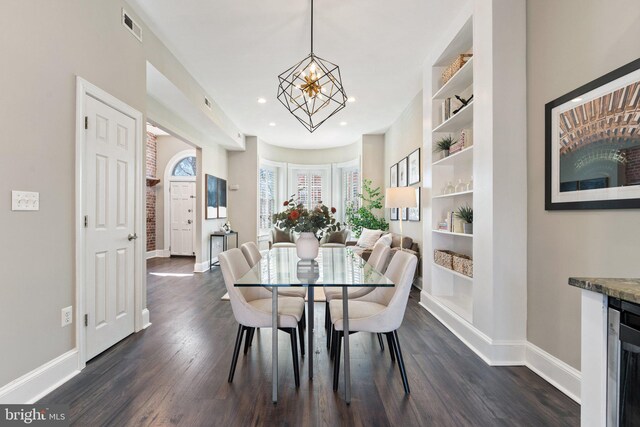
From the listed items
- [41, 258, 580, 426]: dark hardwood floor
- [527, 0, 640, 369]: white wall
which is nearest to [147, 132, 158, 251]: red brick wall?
[41, 258, 580, 426]: dark hardwood floor

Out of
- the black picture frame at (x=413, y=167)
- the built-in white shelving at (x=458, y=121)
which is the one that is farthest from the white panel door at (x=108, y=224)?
the black picture frame at (x=413, y=167)

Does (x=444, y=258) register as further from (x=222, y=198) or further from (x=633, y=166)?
(x=222, y=198)

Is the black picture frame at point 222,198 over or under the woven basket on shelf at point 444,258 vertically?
over

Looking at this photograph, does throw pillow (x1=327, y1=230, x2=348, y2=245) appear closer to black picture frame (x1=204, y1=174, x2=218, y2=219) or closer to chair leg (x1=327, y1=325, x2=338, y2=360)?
black picture frame (x1=204, y1=174, x2=218, y2=219)

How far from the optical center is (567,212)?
6.62 feet

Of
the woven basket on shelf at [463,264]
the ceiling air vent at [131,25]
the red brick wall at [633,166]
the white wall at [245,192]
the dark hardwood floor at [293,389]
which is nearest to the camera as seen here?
the red brick wall at [633,166]

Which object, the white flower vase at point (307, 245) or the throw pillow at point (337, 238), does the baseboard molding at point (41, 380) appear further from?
the throw pillow at point (337, 238)

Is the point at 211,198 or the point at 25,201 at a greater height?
the point at 211,198

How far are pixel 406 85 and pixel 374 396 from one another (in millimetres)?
4054

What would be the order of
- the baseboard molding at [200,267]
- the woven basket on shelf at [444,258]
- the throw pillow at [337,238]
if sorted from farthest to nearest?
the throw pillow at [337,238] < the baseboard molding at [200,267] < the woven basket on shelf at [444,258]

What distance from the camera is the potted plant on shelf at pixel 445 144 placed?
3.44 m

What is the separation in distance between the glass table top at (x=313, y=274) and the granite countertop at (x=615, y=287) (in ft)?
2.98

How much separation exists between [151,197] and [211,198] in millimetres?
2680

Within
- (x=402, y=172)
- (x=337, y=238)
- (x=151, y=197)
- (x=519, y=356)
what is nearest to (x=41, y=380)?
(x=519, y=356)
